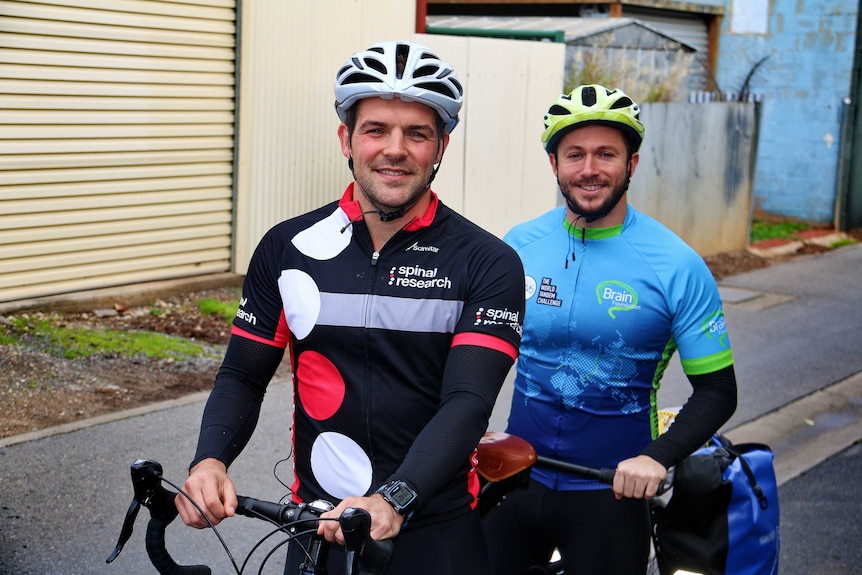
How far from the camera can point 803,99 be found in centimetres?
1850

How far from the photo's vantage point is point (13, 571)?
5062 millimetres

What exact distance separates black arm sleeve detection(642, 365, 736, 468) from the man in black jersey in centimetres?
70

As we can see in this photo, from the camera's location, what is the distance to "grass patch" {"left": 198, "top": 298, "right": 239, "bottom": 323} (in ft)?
31.2

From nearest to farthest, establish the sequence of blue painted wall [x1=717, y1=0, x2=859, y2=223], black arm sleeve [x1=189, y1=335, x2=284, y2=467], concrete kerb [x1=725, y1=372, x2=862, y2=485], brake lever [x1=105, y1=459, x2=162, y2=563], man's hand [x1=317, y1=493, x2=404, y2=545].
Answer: man's hand [x1=317, y1=493, x2=404, y2=545], brake lever [x1=105, y1=459, x2=162, y2=563], black arm sleeve [x1=189, y1=335, x2=284, y2=467], concrete kerb [x1=725, y1=372, x2=862, y2=485], blue painted wall [x1=717, y1=0, x2=859, y2=223]

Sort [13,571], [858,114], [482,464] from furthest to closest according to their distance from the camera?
[858,114], [13,571], [482,464]

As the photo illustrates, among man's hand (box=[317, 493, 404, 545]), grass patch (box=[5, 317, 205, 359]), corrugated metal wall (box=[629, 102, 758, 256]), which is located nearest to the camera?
man's hand (box=[317, 493, 404, 545])

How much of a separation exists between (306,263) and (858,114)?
674 inches

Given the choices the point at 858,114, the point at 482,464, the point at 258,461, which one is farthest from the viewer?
the point at 858,114

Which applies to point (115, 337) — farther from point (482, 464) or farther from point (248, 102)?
point (482, 464)

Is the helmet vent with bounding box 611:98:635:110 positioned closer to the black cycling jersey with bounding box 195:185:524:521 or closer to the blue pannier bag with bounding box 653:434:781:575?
the black cycling jersey with bounding box 195:185:524:521

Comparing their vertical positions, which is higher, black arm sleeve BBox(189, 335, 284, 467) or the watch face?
black arm sleeve BBox(189, 335, 284, 467)

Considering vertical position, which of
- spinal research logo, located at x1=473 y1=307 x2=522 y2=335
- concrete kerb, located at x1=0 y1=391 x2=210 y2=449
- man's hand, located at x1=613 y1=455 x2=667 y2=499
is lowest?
concrete kerb, located at x1=0 y1=391 x2=210 y2=449

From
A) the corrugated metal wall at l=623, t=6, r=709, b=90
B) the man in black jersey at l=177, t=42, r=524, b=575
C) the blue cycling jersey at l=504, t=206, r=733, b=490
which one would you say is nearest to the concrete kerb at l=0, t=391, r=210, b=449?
the blue cycling jersey at l=504, t=206, r=733, b=490

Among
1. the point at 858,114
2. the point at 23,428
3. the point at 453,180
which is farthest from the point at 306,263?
the point at 858,114
